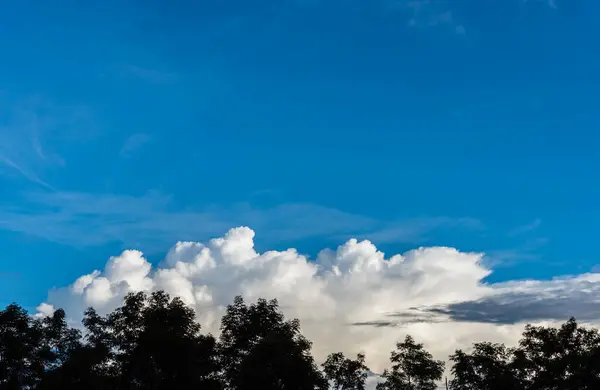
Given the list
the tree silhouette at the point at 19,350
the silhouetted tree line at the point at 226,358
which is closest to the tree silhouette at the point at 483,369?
the silhouetted tree line at the point at 226,358

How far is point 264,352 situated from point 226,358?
14.5 m

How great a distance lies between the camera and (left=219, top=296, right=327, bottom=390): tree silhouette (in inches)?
2655

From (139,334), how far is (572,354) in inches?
2156

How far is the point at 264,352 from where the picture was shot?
68625mm

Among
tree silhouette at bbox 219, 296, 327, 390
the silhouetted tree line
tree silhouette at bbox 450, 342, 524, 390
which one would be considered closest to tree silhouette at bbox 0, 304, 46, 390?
the silhouetted tree line

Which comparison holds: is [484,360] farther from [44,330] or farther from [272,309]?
[44,330]

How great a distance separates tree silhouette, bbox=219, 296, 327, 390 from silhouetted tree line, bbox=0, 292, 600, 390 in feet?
0.41

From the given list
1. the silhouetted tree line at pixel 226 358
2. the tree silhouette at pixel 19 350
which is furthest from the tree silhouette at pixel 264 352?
the tree silhouette at pixel 19 350

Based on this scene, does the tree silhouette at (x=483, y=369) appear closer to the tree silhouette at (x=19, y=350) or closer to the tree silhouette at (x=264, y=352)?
the tree silhouette at (x=264, y=352)

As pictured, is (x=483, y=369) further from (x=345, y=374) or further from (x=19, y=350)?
(x=19, y=350)

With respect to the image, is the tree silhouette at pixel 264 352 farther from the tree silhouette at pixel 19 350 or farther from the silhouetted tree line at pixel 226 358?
the tree silhouette at pixel 19 350

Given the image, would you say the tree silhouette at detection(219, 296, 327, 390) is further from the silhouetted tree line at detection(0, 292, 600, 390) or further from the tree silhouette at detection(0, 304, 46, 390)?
the tree silhouette at detection(0, 304, 46, 390)

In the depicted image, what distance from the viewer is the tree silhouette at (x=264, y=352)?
67438 millimetres

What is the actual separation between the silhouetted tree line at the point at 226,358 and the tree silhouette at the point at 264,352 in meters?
0.12
